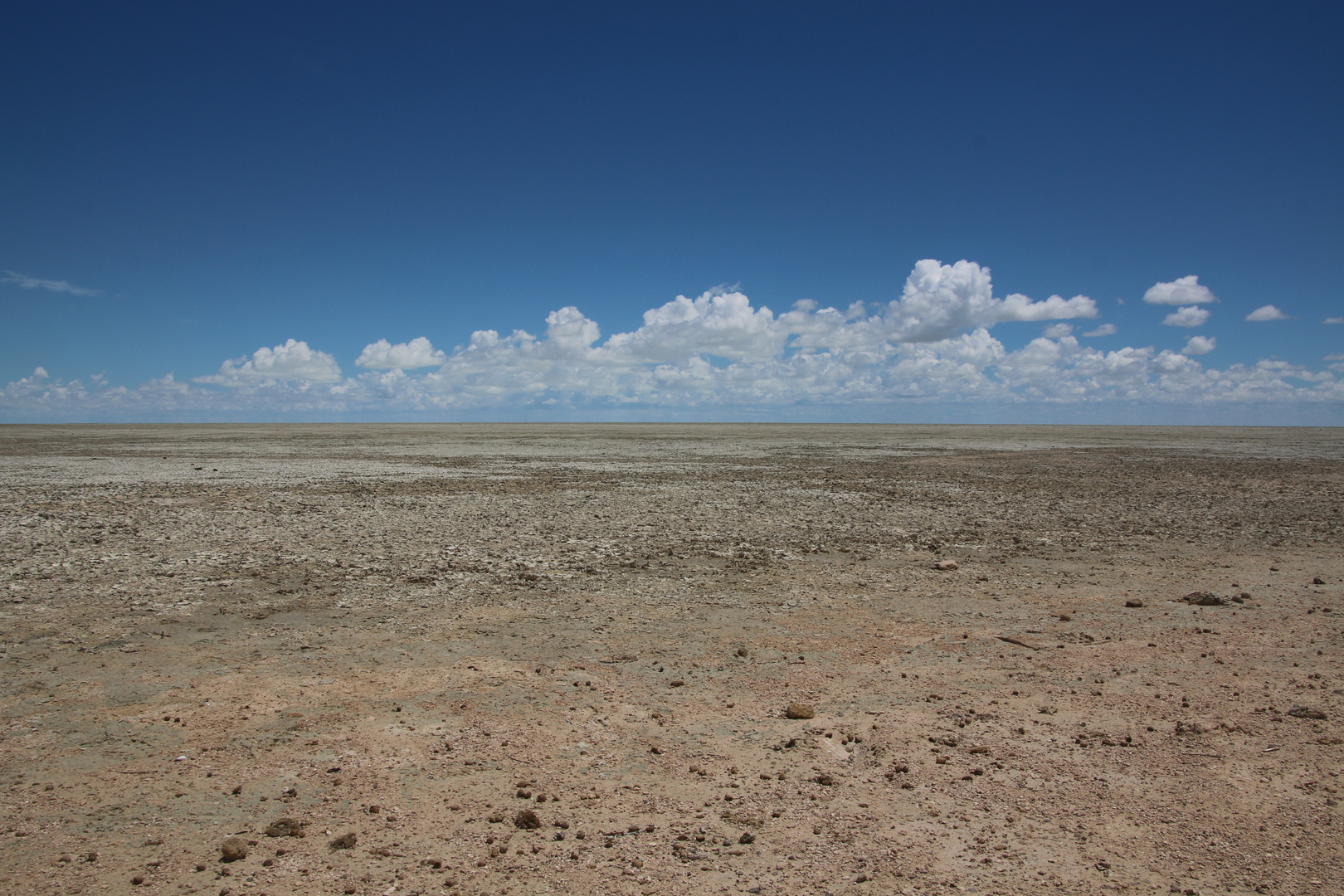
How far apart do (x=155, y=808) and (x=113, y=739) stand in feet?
4.05

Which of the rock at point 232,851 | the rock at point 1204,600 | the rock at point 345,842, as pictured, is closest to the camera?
the rock at point 232,851

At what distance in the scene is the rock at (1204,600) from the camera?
27.6 ft

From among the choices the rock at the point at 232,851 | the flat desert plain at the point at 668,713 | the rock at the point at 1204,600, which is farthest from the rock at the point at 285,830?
the rock at the point at 1204,600

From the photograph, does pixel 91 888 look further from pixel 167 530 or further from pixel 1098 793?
pixel 167 530

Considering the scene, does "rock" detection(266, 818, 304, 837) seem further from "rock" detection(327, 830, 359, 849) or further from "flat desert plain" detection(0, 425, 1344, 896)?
"rock" detection(327, 830, 359, 849)

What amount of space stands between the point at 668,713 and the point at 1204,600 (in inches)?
278

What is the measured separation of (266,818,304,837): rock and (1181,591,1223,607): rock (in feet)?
30.7

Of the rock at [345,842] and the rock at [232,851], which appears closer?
the rock at [232,851]

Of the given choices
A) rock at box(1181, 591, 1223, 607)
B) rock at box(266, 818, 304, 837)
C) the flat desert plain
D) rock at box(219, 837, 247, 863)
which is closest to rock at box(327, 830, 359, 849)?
the flat desert plain

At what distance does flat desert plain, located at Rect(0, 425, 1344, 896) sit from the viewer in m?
3.56

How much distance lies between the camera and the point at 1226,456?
38.7 m

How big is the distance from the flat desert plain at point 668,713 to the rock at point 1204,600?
133mm

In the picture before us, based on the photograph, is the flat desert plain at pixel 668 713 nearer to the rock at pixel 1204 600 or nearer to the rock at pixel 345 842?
the rock at pixel 345 842

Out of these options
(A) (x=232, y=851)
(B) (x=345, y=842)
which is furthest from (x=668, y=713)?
(A) (x=232, y=851)
